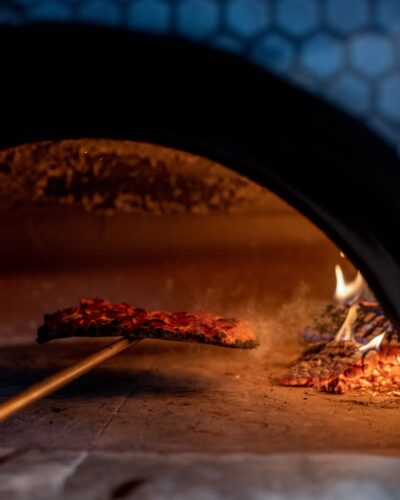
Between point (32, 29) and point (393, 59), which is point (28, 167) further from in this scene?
point (393, 59)

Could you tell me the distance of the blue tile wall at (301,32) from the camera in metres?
2.23

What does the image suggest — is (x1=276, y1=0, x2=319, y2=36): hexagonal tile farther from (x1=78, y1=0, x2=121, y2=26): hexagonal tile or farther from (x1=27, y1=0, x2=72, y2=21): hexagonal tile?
(x1=27, y1=0, x2=72, y2=21): hexagonal tile

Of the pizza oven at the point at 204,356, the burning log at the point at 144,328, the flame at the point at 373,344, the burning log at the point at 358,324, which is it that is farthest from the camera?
the burning log at the point at 358,324

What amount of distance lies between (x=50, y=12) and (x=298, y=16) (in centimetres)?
81

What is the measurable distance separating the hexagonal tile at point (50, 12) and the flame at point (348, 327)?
8.25 feet

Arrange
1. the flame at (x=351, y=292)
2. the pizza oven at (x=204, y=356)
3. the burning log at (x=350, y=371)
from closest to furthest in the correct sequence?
the pizza oven at (x=204, y=356)
the burning log at (x=350, y=371)
the flame at (x=351, y=292)

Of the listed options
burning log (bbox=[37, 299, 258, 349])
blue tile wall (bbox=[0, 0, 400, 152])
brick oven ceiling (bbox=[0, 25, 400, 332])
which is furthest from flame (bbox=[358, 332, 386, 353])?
blue tile wall (bbox=[0, 0, 400, 152])

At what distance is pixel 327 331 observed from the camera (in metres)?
4.61

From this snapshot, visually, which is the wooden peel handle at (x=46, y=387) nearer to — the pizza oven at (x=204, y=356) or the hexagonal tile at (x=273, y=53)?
the pizza oven at (x=204, y=356)

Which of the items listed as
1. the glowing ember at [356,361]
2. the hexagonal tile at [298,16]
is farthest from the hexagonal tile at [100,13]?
the glowing ember at [356,361]

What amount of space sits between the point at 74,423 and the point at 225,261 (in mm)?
3034

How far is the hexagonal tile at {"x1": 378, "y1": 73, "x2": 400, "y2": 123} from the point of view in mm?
2230

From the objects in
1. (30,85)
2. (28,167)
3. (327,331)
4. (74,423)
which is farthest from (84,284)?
(30,85)

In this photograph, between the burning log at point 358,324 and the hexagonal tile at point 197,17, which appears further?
the burning log at point 358,324
